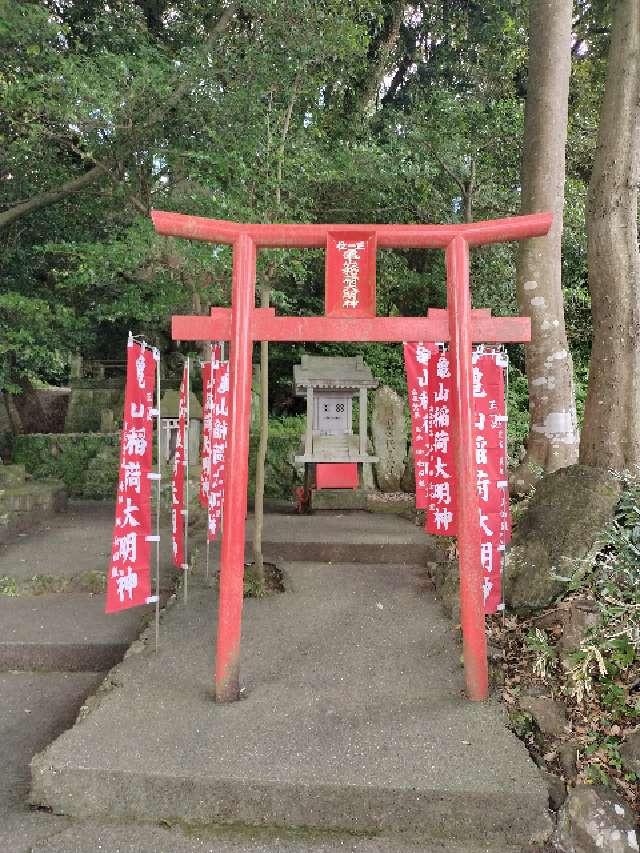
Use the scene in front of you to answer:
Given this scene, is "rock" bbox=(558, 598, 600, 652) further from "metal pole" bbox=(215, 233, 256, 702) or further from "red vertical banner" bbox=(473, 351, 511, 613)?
"metal pole" bbox=(215, 233, 256, 702)

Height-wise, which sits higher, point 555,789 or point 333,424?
point 333,424

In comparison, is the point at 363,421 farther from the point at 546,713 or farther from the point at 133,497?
the point at 546,713

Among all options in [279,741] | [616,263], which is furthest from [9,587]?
[616,263]

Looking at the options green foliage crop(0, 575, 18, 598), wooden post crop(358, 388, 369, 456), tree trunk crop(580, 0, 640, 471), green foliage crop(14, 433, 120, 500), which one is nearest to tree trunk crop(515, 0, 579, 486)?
tree trunk crop(580, 0, 640, 471)

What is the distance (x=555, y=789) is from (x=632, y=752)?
0.48 metres

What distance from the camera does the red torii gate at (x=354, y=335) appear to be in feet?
12.0

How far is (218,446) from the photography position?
641 cm

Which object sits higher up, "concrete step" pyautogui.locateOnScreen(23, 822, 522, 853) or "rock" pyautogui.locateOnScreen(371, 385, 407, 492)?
"rock" pyautogui.locateOnScreen(371, 385, 407, 492)

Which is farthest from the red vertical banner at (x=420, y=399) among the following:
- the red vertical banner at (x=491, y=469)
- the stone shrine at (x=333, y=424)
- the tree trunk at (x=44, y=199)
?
the tree trunk at (x=44, y=199)

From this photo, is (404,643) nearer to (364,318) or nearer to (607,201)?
(364,318)

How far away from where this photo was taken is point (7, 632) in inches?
200

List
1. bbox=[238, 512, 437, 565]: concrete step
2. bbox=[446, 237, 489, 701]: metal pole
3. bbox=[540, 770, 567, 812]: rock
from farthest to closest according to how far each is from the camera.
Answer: bbox=[238, 512, 437, 565]: concrete step → bbox=[446, 237, 489, 701]: metal pole → bbox=[540, 770, 567, 812]: rock

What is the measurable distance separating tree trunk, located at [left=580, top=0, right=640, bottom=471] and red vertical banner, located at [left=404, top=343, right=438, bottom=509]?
2317 mm

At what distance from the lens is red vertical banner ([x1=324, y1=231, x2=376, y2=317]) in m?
3.79
